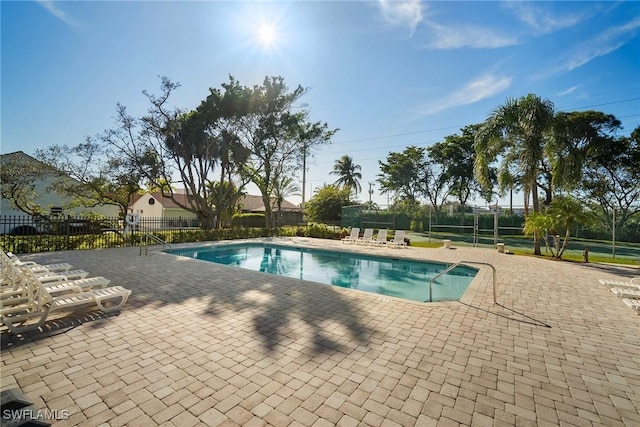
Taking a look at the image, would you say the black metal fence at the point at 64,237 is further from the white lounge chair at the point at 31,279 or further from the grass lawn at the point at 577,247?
the grass lawn at the point at 577,247

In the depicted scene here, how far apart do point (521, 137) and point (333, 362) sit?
14.1 m

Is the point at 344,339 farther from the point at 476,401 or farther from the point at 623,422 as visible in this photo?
the point at 623,422

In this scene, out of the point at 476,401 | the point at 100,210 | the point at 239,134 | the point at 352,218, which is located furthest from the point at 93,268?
the point at 100,210

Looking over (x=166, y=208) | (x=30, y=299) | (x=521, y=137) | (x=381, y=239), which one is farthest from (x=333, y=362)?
(x=166, y=208)

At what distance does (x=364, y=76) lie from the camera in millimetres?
14266

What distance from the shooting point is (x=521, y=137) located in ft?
42.2

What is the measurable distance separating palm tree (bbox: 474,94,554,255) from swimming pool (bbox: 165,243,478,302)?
5.10 metres

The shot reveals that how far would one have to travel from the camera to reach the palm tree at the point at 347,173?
45156 mm

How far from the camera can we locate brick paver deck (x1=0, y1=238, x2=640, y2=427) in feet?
8.20

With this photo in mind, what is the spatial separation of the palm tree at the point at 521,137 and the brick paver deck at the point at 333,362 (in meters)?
8.20

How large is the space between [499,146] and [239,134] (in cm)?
1547

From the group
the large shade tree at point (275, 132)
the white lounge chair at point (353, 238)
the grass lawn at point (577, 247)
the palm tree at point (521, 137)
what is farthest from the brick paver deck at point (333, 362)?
the large shade tree at point (275, 132)

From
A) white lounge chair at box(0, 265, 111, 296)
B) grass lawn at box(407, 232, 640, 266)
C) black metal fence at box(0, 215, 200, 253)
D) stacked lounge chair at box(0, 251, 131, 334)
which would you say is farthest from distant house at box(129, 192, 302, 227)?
stacked lounge chair at box(0, 251, 131, 334)

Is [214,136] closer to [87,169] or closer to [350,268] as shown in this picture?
[87,169]
